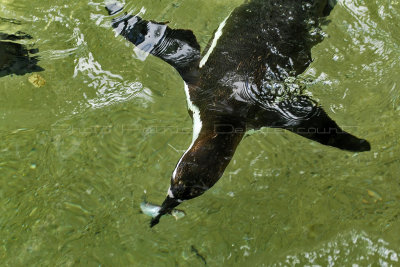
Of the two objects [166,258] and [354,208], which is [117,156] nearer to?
[166,258]

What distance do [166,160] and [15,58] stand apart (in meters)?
1.71

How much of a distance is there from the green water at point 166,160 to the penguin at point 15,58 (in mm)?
74

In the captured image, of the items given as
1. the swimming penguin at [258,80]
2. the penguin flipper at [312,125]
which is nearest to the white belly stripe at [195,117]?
the swimming penguin at [258,80]

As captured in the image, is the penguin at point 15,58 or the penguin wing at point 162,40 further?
the penguin at point 15,58

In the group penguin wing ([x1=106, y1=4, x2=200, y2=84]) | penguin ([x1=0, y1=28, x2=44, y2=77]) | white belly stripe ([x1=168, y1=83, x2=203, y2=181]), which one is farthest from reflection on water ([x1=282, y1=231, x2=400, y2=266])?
penguin ([x1=0, y1=28, x2=44, y2=77])

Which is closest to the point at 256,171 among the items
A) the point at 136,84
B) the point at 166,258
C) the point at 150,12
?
the point at 166,258

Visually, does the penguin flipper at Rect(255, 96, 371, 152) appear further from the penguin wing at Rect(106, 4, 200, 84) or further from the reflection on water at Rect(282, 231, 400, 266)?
the penguin wing at Rect(106, 4, 200, 84)

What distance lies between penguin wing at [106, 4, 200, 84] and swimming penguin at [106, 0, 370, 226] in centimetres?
10

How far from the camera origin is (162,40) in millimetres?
3361

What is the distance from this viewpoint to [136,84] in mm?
3359

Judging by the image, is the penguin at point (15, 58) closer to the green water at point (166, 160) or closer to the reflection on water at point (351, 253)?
the green water at point (166, 160)

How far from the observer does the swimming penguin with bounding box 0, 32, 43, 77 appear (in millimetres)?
3418

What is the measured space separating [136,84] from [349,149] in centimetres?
183

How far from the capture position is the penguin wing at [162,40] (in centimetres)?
320
